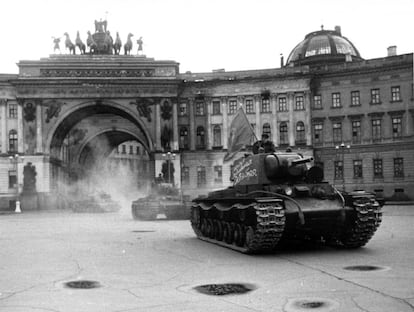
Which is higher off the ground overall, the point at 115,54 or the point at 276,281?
the point at 115,54

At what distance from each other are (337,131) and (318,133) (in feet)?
5.95

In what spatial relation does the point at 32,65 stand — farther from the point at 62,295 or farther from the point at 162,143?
the point at 62,295

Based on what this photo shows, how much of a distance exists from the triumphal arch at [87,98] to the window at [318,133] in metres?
13.3

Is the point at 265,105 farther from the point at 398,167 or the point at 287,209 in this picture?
the point at 287,209

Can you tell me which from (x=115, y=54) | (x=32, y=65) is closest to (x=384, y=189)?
(x=115, y=54)

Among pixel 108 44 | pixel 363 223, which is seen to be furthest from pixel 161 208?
pixel 108 44

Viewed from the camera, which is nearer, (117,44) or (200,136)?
(200,136)

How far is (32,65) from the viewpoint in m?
57.3

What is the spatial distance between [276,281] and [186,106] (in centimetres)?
5056

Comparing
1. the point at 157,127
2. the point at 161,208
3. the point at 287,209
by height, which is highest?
the point at 157,127

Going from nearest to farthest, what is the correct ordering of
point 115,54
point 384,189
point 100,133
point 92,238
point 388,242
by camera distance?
point 388,242, point 92,238, point 384,189, point 115,54, point 100,133

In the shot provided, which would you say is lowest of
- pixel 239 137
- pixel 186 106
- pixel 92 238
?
pixel 92 238

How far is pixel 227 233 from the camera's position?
16109mm

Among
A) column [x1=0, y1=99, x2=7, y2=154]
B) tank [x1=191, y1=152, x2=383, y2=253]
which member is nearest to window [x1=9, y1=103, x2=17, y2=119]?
column [x1=0, y1=99, x2=7, y2=154]
